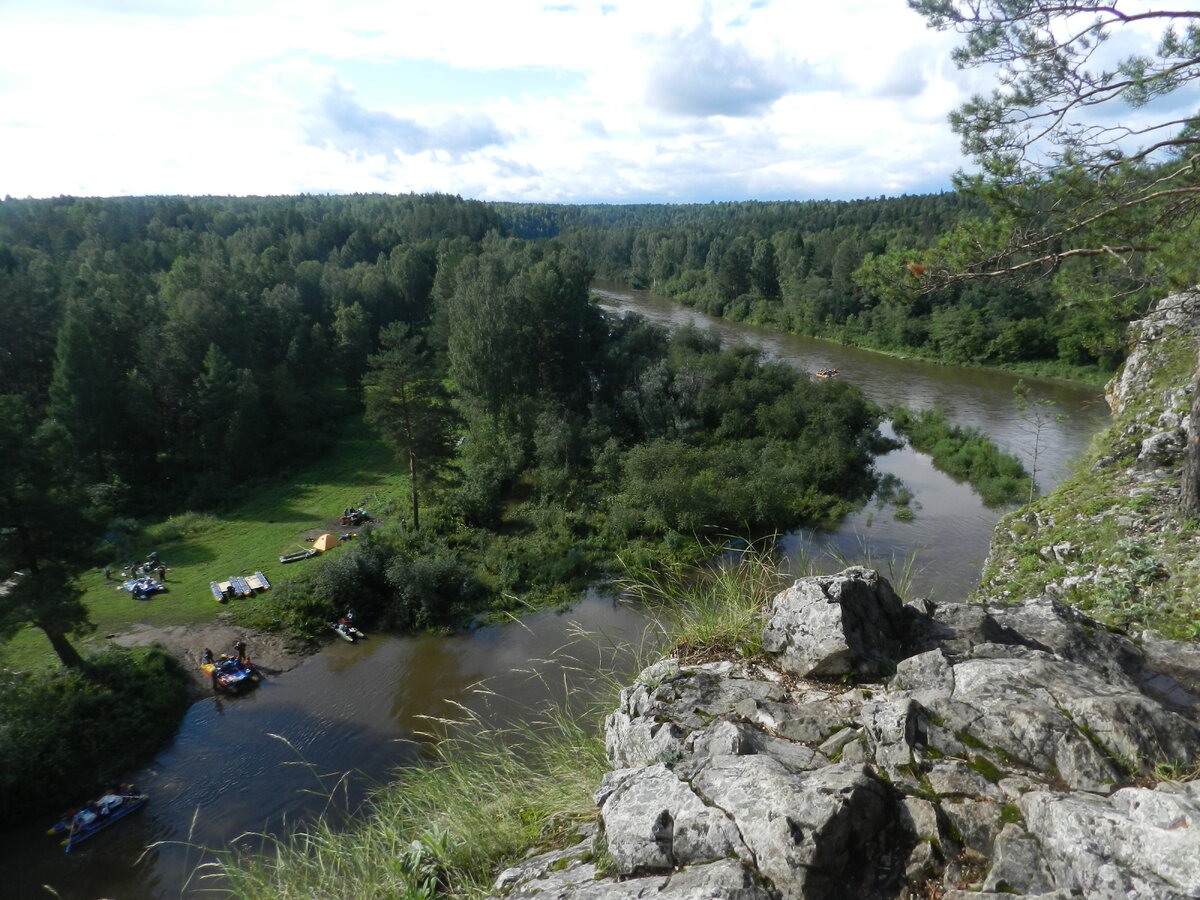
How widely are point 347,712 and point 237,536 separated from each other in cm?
1278

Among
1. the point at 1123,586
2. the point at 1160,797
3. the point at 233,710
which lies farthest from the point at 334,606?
the point at 1160,797

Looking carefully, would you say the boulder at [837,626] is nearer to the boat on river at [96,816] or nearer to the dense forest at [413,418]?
the dense forest at [413,418]

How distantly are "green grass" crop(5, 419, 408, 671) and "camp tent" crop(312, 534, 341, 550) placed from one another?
1025 mm

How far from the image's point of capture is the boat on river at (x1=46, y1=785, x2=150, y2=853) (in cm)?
1336

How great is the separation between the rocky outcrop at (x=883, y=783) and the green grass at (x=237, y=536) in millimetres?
19128

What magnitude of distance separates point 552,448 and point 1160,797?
27825 millimetres

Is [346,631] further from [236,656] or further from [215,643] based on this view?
[215,643]

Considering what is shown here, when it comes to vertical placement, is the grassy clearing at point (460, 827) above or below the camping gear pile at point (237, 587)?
above

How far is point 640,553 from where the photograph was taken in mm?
22125

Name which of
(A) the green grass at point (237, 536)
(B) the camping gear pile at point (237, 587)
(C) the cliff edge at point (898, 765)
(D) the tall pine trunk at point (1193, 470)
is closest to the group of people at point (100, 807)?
(A) the green grass at point (237, 536)

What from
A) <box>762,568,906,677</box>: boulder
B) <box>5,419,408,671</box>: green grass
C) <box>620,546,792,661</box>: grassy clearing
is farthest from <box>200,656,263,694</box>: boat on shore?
<box>762,568,906,677</box>: boulder

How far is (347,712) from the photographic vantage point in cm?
1700

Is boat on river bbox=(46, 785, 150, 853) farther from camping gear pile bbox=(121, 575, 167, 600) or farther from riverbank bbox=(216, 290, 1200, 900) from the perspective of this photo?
riverbank bbox=(216, 290, 1200, 900)

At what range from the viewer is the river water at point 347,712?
12734 millimetres
